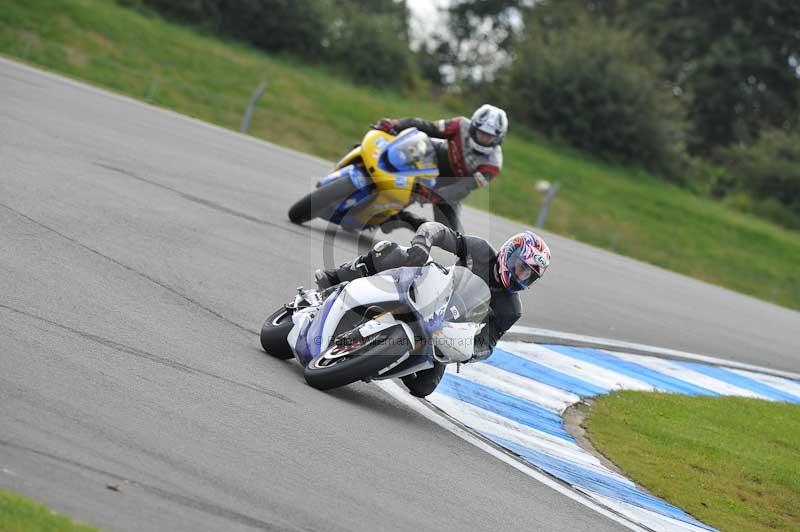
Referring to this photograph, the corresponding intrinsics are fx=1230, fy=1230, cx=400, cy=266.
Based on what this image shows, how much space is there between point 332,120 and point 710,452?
22.0 metres

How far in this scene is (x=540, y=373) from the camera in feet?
33.8

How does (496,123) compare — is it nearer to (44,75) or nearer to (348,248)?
(348,248)

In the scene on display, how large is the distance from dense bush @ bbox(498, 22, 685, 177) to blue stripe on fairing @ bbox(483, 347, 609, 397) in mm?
27011

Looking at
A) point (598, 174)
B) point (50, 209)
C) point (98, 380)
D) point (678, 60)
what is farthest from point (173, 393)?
point (678, 60)

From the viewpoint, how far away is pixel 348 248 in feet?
41.2

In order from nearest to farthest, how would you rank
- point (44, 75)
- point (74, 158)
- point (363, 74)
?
point (74, 158)
point (44, 75)
point (363, 74)

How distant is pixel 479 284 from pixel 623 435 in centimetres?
247

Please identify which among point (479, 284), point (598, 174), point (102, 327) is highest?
point (479, 284)

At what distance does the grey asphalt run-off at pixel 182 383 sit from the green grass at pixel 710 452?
5.10 ft

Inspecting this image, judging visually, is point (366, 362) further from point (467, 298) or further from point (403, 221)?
point (403, 221)

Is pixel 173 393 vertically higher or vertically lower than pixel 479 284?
lower

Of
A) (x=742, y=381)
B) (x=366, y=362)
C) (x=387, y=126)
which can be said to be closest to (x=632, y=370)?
(x=742, y=381)

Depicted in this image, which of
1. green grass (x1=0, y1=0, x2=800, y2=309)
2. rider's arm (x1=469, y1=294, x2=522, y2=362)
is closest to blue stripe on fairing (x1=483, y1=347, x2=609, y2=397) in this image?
rider's arm (x1=469, y1=294, x2=522, y2=362)

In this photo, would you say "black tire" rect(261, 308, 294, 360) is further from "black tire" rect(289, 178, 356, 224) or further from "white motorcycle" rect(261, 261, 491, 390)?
"black tire" rect(289, 178, 356, 224)
